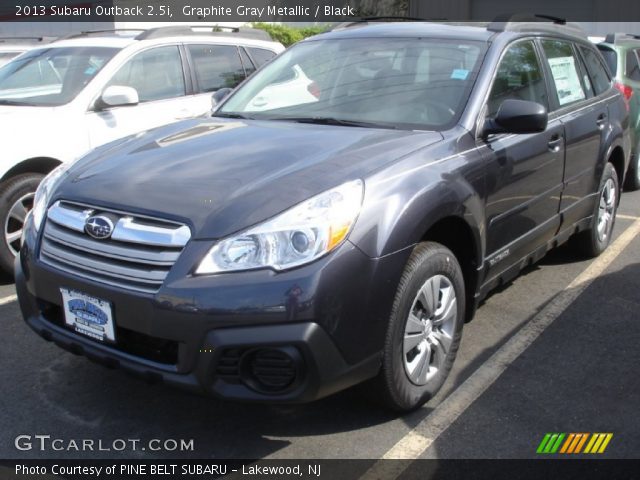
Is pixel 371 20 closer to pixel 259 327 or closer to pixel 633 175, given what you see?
pixel 259 327

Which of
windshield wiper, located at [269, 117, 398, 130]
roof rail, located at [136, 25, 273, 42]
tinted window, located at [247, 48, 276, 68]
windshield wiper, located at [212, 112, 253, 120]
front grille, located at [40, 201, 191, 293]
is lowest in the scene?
front grille, located at [40, 201, 191, 293]

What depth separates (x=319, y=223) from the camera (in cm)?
282

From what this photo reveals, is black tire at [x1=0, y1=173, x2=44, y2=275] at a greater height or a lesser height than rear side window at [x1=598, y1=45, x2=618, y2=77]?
lesser

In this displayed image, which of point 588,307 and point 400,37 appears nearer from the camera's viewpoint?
point 400,37

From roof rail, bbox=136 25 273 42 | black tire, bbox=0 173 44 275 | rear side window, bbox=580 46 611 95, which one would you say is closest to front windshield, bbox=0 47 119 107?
roof rail, bbox=136 25 273 42

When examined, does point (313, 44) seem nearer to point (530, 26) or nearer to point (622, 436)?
point (530, 26)

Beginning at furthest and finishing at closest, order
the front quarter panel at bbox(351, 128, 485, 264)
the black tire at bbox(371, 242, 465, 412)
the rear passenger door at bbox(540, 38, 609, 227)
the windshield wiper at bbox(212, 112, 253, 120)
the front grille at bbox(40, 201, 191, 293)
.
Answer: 1. the rear passenger door at bbox(540, 38, 609, 227)
2. the windshield wiper at bbox(212, 112, 253, 120)
3. the black tire at bbox(371, 242, 465, 412)
4. the front quarter panel at bbox(351, 128, 485, 264)
5. the front grille at bbox(40, 201, 191, 293)

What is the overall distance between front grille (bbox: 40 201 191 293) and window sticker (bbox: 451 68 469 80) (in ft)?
6.12

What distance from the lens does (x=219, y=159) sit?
3.34 m

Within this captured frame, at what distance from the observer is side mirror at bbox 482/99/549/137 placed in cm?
364

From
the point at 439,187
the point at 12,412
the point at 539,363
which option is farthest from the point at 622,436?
the point at 12,412

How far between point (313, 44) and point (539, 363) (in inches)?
94.4

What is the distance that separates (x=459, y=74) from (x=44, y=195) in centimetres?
222

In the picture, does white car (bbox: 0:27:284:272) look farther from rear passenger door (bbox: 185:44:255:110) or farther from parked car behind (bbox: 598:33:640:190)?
parked car behind (bbox: 598:33:640:190)
